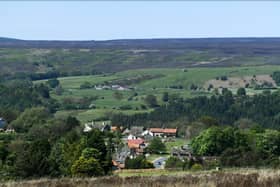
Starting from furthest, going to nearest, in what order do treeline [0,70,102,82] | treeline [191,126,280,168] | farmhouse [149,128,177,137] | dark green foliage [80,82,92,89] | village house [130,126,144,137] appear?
treeline [0,70,102,82] → dark green foliage [80,82,92,89] → village house [130,126,144,137] → farmhouse [149,128,177,137] → treeline [191,126,280,168]

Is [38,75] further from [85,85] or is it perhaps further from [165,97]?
[165,97]

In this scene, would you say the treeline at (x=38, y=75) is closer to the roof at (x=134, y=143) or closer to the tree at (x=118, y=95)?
the tree at (x=118, y=95)

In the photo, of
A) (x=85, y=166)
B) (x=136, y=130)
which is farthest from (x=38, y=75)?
(x=85, y=166)

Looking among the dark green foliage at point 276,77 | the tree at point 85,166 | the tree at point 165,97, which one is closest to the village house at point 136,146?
the tree at point 85,166

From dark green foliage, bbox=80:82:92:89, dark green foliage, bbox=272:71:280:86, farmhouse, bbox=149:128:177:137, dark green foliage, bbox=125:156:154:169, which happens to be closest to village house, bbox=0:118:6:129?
farmhouse, bbox=149:128:177:137

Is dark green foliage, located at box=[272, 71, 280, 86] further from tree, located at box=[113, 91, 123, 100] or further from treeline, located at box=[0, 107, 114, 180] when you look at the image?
treeline, located at box=[0, 107, 114, 180]

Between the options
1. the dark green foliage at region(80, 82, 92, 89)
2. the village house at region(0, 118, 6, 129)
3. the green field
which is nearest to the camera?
the village house at region(0, 118, 6, 129)
